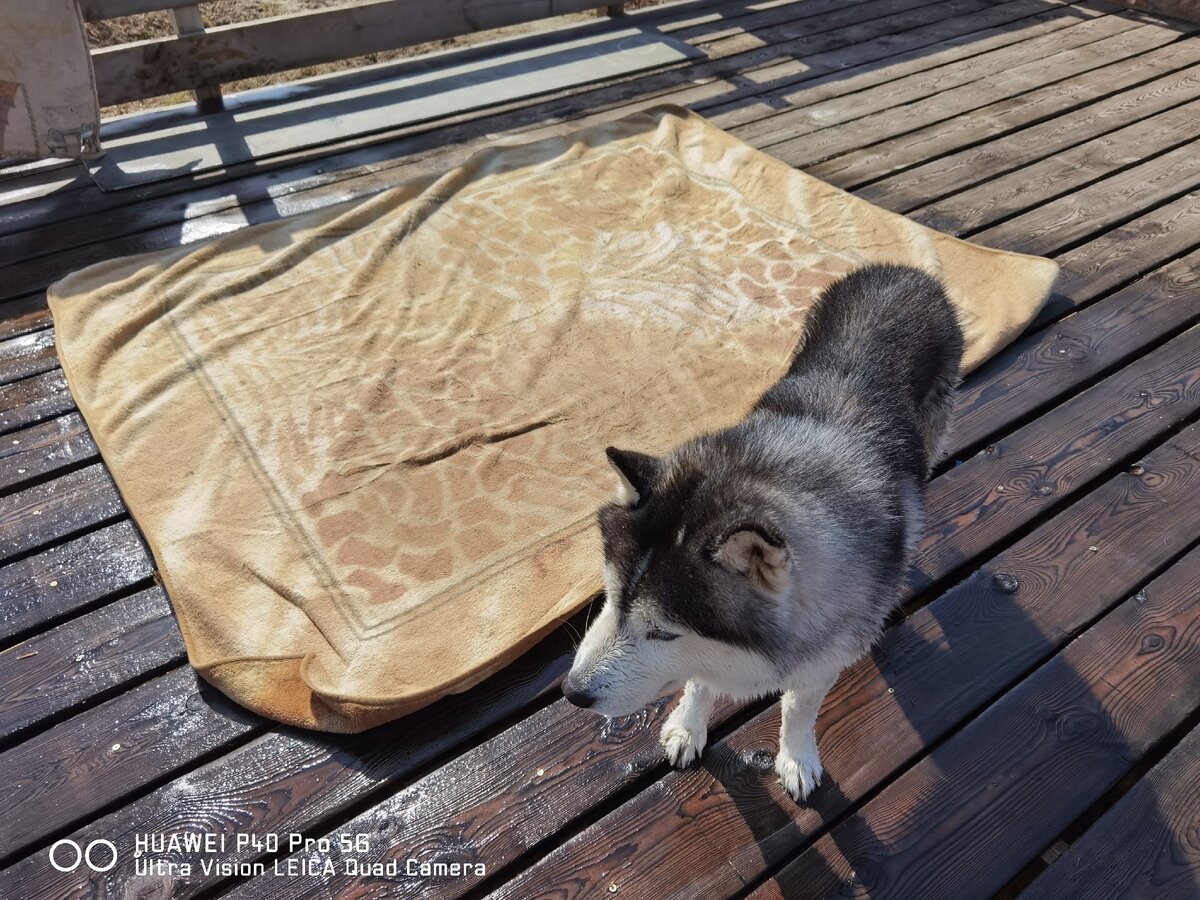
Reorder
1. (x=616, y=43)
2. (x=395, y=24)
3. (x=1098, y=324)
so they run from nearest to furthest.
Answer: (x=1098, y=324) < (x=395, y=24) < (x=616, y=43)

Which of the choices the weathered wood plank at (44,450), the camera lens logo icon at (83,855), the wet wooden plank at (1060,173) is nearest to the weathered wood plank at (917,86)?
the wet wooden plank at (1060,173)

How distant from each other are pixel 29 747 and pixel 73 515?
103 centimetres

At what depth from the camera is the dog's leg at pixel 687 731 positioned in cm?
248

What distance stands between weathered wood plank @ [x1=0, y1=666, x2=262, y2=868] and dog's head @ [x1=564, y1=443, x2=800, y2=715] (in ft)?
4.37

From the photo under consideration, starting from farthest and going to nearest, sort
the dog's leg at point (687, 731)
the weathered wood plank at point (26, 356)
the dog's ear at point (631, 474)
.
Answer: the weathered wood plank at point (26, 356)
the dog's leg at point (687, 731)
the dog's ear at point (631, 474)

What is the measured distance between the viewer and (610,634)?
2018 mm

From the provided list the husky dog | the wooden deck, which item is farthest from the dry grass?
the husky dog

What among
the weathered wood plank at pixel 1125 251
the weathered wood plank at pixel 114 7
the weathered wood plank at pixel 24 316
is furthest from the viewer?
the weathered wood plank at pixel 114 7

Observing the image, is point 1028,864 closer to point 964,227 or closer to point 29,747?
point 29,747

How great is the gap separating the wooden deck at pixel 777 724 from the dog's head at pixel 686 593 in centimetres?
63

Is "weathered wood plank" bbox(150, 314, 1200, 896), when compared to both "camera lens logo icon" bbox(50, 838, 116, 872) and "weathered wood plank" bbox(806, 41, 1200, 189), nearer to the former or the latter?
"camera lens logo icon" bbox(50, 838, 116, 872)

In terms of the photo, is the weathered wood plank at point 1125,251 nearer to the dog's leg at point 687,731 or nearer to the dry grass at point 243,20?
the dog's leg at point 687,731

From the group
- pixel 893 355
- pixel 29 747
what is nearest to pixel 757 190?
pixel 893 355

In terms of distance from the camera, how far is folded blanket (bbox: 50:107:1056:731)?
2.86 m
